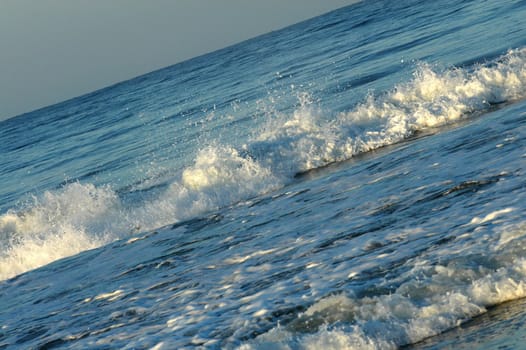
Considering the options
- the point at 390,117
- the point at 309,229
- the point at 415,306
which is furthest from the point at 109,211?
the point at 415,306

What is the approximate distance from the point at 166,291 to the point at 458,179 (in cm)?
334

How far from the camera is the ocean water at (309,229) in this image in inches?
Answer: 228

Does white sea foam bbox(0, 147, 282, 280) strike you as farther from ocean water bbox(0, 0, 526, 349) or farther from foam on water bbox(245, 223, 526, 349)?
foam on water bbox(245, 223, 526, 349)

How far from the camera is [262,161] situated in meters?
14.8

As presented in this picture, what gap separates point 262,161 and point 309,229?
614 centimetres

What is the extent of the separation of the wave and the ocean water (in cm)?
5

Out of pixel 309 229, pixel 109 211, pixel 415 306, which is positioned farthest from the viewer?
pixel 109 211

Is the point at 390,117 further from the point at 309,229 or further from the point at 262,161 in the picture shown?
the point at 309,229

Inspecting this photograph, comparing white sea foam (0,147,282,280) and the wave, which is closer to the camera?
white sea foam (0,147,282,280)

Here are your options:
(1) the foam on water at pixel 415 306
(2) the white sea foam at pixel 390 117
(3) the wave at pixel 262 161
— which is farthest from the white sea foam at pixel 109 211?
(1) the foam on water at pixel 415 306

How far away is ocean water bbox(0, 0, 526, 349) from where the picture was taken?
5797 mm

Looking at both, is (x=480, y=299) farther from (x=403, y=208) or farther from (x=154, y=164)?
(x=154, y=164)

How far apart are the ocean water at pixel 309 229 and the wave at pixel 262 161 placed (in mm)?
49

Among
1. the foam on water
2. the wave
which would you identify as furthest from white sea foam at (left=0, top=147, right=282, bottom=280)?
the foam on water
